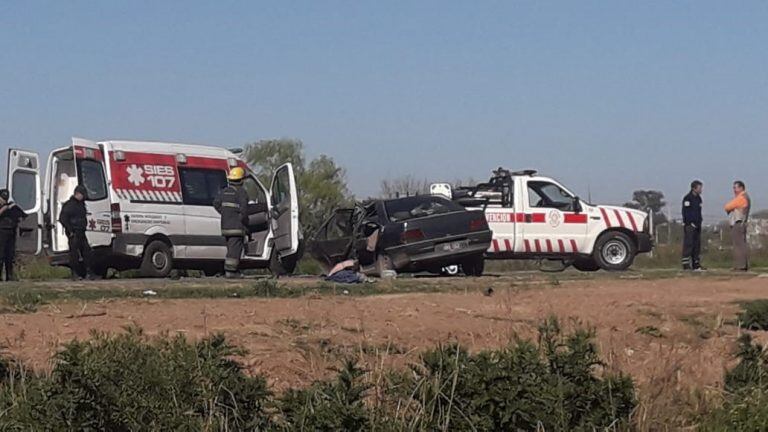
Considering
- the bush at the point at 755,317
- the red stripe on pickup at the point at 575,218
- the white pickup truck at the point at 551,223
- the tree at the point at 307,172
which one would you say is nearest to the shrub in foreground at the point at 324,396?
the bush at the point at 755,317

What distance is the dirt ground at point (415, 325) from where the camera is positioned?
992cm

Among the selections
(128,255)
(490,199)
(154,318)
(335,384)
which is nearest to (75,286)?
(128,255)

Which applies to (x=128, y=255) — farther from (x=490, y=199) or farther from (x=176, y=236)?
(x=490, y=199)

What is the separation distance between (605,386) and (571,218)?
624 inches

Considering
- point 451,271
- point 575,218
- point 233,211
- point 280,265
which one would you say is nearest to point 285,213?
point 233,211

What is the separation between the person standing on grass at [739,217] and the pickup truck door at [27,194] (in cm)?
1282

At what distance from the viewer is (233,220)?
1977 centimetres

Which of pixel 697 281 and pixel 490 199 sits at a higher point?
pixel 490 199

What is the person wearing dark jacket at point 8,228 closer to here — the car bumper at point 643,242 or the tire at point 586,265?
the tire at point 586,265

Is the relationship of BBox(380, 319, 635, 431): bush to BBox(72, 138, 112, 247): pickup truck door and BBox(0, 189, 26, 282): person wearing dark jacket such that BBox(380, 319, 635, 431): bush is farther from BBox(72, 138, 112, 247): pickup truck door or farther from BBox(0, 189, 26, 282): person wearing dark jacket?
BBox(0, 189, 26, 282): person wearing dark jacket

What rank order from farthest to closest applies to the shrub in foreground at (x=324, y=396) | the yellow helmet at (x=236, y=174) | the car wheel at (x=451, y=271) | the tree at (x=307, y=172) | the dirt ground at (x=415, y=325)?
1. the tree at (x=307, y=172)
2. the car wheel at (x=451, y=271)
3. the yellow helmet at (x=236, y=174)
4. the dirt ground at (x=415, y=325)
5. the shrub in foreground at (x=324, y=396)

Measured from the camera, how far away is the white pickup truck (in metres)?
23.4

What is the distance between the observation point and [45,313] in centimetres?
1321

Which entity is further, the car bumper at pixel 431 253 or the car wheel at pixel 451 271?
the car wheel at pixel 451 271
